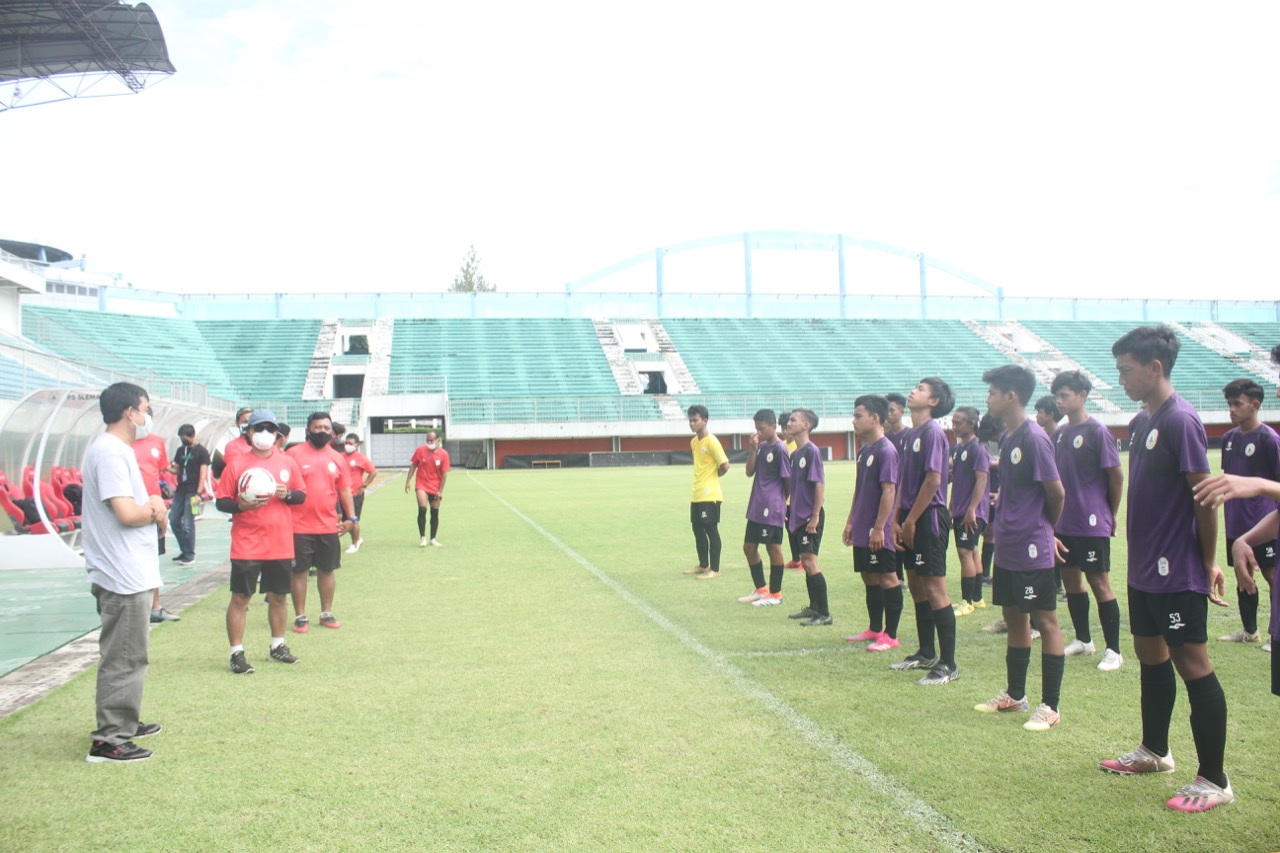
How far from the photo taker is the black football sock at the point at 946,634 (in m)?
5.87

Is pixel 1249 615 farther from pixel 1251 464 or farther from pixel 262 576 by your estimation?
pixel 262 576

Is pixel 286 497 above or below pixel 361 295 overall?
below

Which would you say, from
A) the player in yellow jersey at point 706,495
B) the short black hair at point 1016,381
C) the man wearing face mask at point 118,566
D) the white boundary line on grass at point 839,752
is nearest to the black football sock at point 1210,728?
the white boundary line on grass at point 839,752

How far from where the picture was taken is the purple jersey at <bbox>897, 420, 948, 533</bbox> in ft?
20.0

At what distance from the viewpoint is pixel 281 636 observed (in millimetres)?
6891

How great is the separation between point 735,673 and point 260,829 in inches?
127

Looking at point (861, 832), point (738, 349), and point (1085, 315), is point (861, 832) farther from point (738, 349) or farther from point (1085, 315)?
point (1085, 315)

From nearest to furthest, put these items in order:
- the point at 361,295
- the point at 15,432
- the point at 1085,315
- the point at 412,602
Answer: the point at 412,602 < the point at 15,432 < the point at 361,295 < the point at 1085,315

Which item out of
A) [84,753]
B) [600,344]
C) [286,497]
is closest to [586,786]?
[84,753]

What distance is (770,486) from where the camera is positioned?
8875 millimetres

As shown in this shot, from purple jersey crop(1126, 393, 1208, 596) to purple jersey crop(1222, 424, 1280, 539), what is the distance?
10.0ft

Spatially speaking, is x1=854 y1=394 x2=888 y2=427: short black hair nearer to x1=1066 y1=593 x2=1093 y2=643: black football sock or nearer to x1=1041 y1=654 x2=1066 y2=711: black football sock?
x1=1066 y1=593 x2=1093 y2=643: black football sock

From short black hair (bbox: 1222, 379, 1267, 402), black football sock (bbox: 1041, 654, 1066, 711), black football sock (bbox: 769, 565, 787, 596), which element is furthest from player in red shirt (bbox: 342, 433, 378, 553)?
short black hair (bbox: 1222, 379, 1267, 402)

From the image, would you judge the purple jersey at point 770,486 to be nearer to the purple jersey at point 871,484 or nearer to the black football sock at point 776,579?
the black football sock at point 776,579
